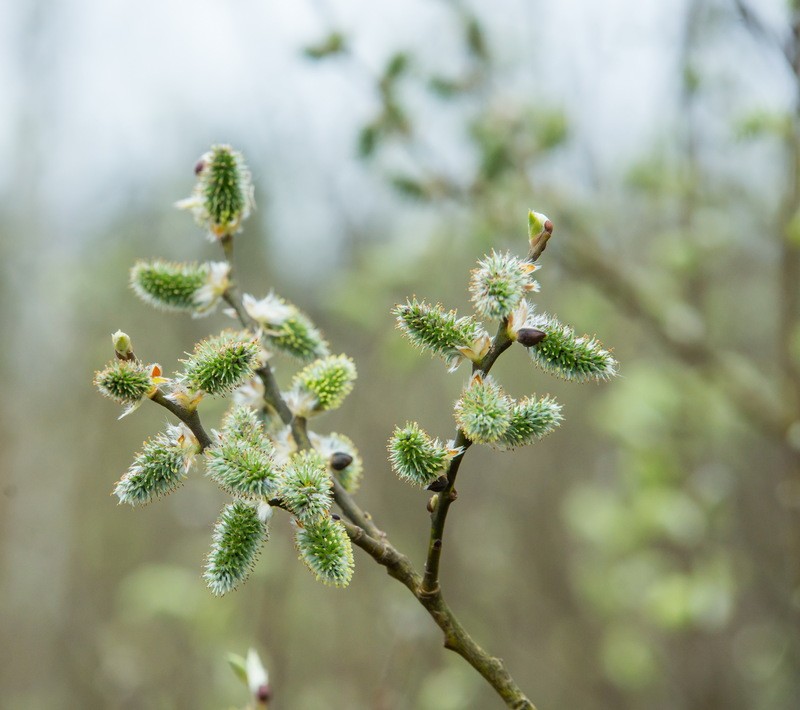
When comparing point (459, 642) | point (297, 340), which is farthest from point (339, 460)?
point (459, 642)

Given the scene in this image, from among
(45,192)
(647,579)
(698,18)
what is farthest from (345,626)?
(45,192)

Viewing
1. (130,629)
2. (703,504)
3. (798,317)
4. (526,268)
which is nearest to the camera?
(526,268)

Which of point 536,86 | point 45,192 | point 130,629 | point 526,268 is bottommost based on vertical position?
point 526,268

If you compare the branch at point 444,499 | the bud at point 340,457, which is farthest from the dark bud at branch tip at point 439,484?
the bud at point 340,457

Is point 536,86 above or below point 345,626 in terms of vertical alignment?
above

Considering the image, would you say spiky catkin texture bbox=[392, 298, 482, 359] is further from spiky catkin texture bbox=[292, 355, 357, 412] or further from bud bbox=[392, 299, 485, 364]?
spiky catkin texture bbox=[292, 355, 357, 412]

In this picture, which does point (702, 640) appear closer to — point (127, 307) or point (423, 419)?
point (423, 419)

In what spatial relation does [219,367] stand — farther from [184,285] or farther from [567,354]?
[567,354]
